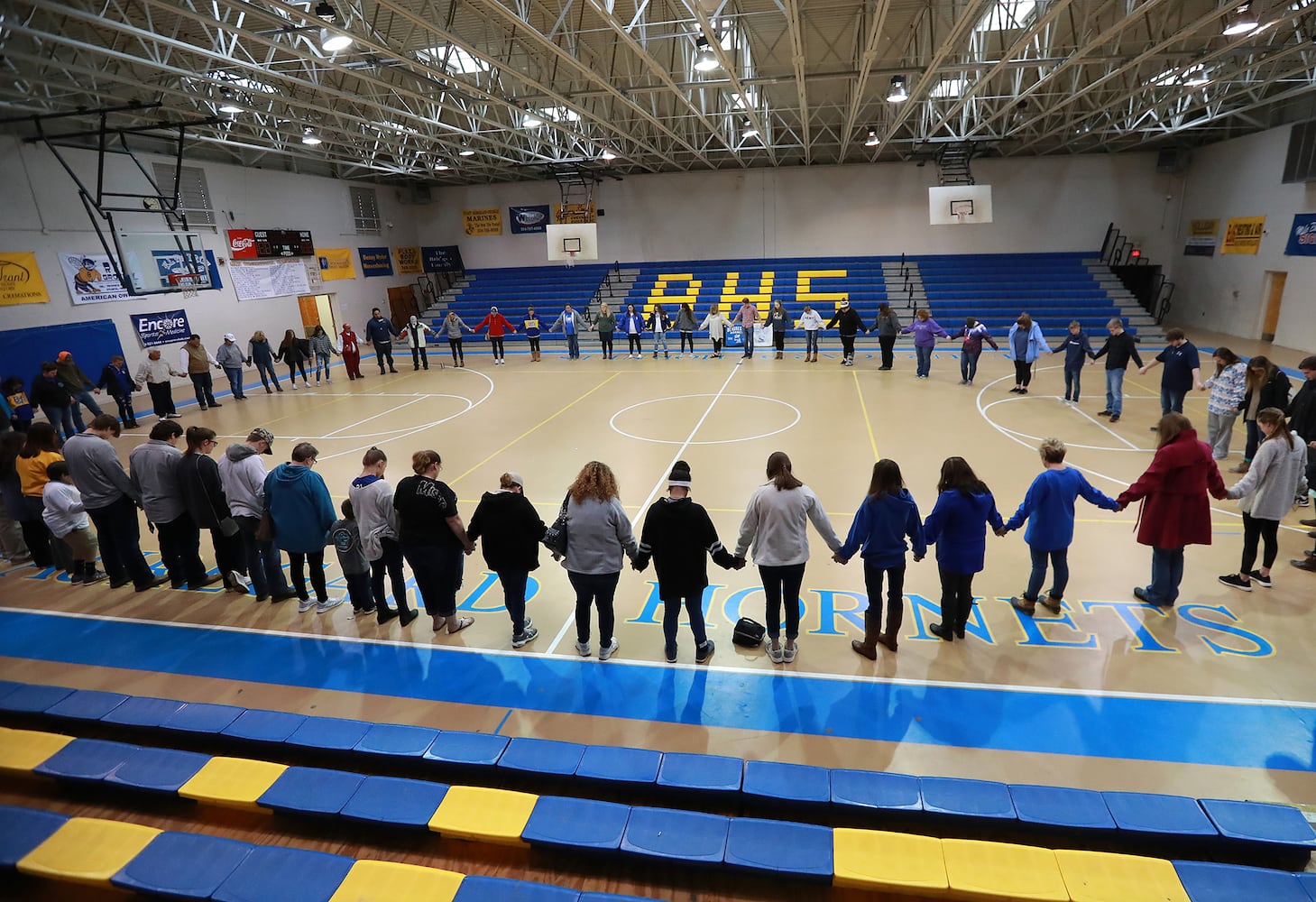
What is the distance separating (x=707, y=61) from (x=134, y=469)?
9.46m

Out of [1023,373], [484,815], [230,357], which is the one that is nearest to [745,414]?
[1023,373]

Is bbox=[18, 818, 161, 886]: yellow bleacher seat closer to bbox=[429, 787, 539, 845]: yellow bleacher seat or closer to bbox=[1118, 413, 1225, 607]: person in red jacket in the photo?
bbox=[429, 787, 539, 845]: yellow bleacher seat

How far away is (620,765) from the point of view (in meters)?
3.77

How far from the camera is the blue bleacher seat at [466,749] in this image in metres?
3.87

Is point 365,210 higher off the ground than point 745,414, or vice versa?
point 365,210

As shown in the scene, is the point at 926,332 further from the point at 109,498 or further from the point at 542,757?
the point at 109,498

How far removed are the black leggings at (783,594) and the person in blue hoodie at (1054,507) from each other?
1.53 m

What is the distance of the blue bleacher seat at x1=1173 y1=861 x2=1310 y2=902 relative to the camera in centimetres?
284

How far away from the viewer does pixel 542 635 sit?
18.5ft

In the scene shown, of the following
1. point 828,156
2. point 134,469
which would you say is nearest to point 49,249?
point 134,469

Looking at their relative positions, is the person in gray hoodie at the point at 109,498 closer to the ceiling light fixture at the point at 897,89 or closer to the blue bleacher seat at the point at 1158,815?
the blue bleacher seat at the point at 1158,815

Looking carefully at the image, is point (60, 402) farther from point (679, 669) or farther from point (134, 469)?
point (679, 669)

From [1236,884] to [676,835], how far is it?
94.4 inches

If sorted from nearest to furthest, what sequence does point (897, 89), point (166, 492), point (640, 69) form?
point (166, 492) < point (897, 89) < point (640, 69)
